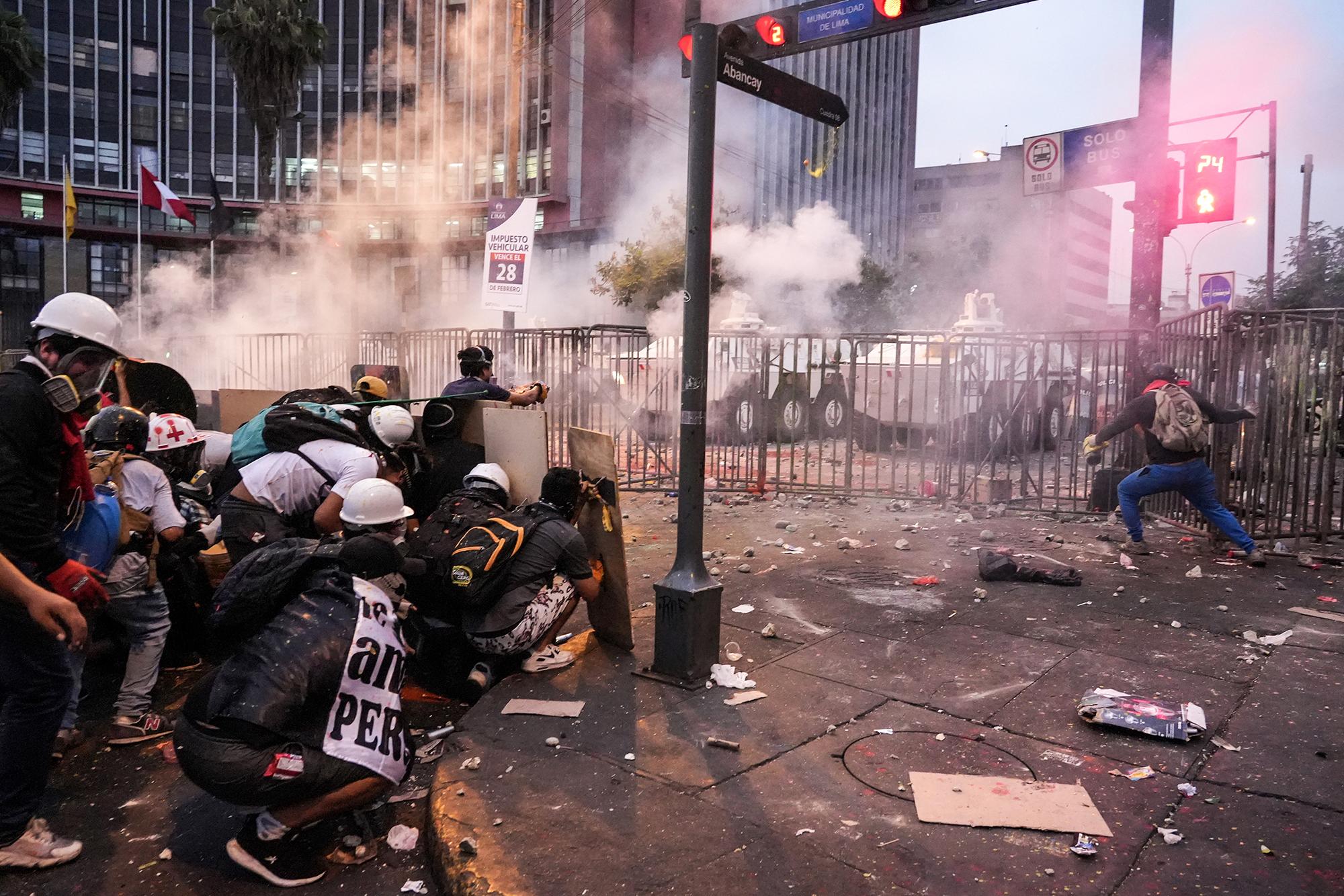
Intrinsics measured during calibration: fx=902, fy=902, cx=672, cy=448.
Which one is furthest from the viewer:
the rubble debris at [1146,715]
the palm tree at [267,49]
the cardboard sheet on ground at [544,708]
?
the palm tree at [267,49]

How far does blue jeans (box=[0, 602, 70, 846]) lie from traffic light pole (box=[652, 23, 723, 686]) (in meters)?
2.45

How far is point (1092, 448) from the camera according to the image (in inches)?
299

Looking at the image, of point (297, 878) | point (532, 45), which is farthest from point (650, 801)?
point (532, 45)

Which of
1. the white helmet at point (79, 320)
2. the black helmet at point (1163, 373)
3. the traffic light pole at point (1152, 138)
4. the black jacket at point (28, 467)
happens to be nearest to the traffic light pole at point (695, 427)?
the white helmet at point (79, 320)

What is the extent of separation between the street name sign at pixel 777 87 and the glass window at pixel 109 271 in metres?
45.3

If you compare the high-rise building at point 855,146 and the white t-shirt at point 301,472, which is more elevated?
the high-rise building at point 855,146

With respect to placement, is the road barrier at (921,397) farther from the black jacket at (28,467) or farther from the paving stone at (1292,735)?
the black jacket at (28,467)

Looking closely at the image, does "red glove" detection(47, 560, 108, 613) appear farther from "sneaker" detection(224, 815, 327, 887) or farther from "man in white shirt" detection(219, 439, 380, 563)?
"man in white shirt" detection(219, 439, 380, 563)

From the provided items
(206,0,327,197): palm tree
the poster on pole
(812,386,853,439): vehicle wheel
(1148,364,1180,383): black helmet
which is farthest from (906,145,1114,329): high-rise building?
(1148,364,1180,383): black helmet

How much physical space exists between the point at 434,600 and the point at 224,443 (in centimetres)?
252

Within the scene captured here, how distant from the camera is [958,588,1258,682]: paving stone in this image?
15.6 feet

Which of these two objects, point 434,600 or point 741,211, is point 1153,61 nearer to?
point 434,600

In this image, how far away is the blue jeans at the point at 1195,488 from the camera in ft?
23.0

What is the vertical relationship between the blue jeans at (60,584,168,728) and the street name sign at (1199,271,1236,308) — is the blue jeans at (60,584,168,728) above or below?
below
